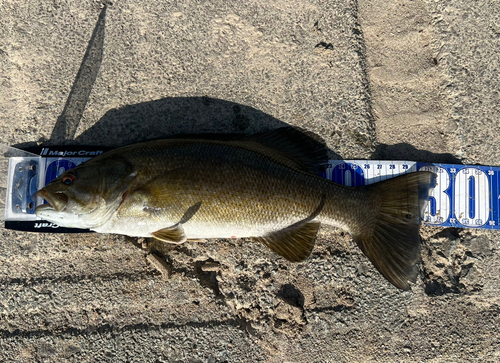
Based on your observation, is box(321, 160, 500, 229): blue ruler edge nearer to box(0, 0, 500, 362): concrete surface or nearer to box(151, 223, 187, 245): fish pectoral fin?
box(0, 0, 500, 362): concrete surface

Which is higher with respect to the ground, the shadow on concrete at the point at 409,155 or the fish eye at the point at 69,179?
the shadow on concrete at the point at 409,155

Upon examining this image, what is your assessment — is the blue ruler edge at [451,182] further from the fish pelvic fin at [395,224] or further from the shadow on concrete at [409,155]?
the fish pelvic fin at [395,224]

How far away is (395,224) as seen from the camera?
2.70 meters

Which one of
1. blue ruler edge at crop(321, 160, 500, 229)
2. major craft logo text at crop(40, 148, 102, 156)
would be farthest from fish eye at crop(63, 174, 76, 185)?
blue ruler edge at crop(321, 160, 500, 229)

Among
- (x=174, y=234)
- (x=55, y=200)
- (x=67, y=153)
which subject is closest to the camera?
(x=55, y=200)

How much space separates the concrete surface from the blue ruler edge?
12 cm

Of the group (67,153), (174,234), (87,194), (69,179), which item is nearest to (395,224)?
(174,234)

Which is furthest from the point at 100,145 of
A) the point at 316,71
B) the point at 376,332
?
the point at 376,332

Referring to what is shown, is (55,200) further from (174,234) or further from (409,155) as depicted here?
(409,155)

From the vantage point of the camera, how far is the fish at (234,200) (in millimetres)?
2441

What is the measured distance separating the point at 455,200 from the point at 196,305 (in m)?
2.63

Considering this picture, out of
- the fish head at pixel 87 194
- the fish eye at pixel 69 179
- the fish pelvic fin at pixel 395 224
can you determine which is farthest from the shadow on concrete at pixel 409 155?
the fish eye at pixel 69 179

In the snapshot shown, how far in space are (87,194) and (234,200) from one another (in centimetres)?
111

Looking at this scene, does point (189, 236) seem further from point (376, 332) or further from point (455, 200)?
point (455, 200)
